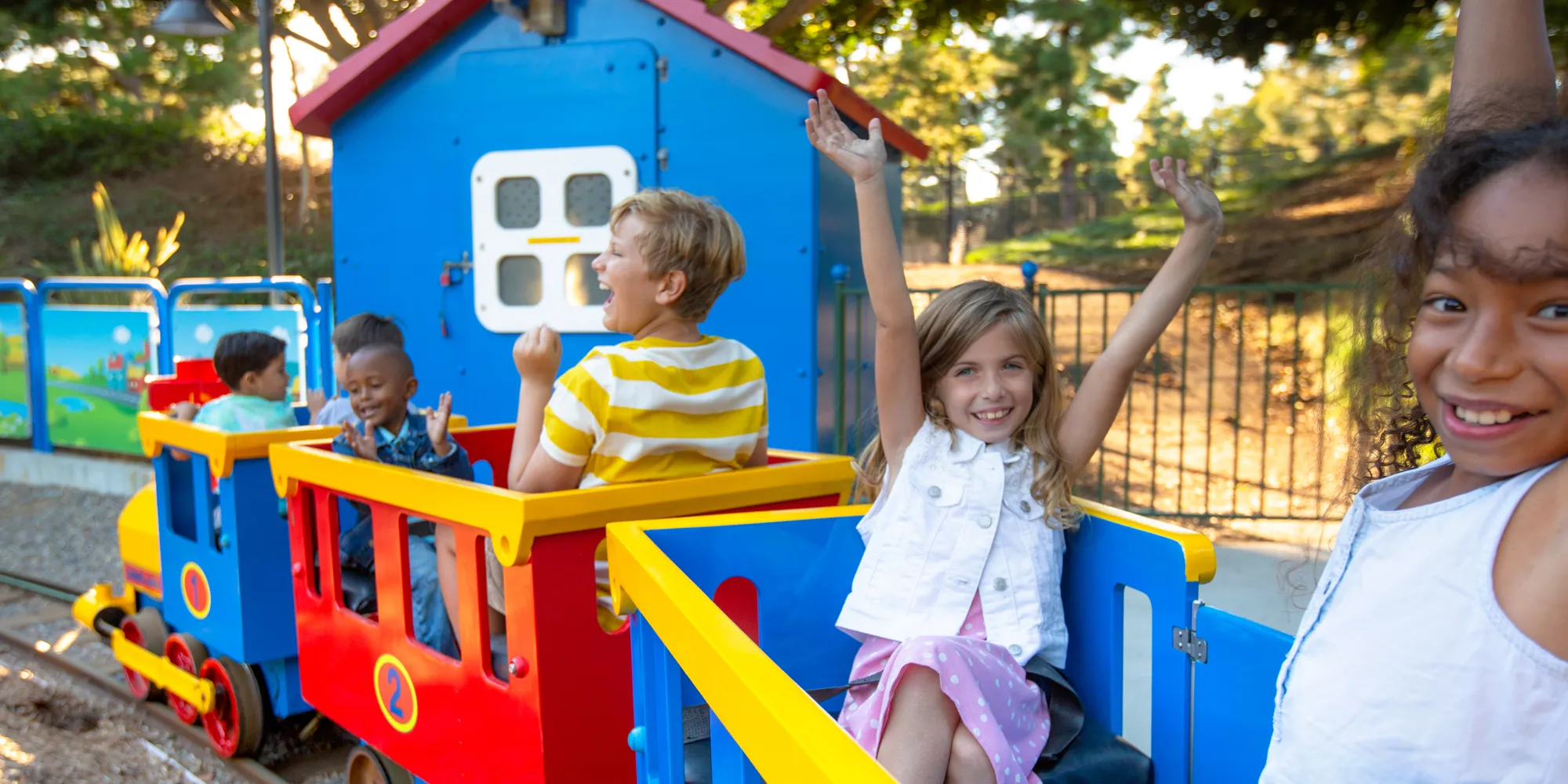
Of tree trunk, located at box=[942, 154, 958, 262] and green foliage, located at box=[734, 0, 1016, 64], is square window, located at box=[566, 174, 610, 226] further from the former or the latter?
tree trunk, located at box=[942, 154, 958, 262]

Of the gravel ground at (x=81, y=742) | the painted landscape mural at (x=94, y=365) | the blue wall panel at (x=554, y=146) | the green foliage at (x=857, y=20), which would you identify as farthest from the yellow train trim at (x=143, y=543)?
the green foliage at (x=857, y=20)

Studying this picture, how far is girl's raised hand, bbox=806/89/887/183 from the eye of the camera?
1655mm

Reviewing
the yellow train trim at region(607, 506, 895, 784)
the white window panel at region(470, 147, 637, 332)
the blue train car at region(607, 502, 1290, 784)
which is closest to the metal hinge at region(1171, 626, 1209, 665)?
the blue train car at region(607, 502, 1290, 784)

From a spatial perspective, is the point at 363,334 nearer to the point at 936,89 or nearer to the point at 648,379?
the point at 648,379

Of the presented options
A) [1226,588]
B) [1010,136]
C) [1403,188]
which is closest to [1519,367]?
[1403,188]

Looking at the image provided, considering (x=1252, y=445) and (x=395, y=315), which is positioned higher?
(x=395, y=315)

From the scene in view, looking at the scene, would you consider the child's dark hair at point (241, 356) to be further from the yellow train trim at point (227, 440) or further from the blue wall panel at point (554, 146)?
the blue wall panel at point (554, 146)

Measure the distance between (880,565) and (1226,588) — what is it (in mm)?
3072

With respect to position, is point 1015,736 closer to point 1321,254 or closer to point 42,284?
point 42,284

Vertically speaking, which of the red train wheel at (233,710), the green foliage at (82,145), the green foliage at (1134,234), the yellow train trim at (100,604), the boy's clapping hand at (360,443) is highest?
the green foliage at (82,145)

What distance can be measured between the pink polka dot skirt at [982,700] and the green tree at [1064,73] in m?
10.8

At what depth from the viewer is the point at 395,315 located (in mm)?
5230

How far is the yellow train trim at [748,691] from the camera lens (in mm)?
→ 773

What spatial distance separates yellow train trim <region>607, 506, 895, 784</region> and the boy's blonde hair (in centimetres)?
84
